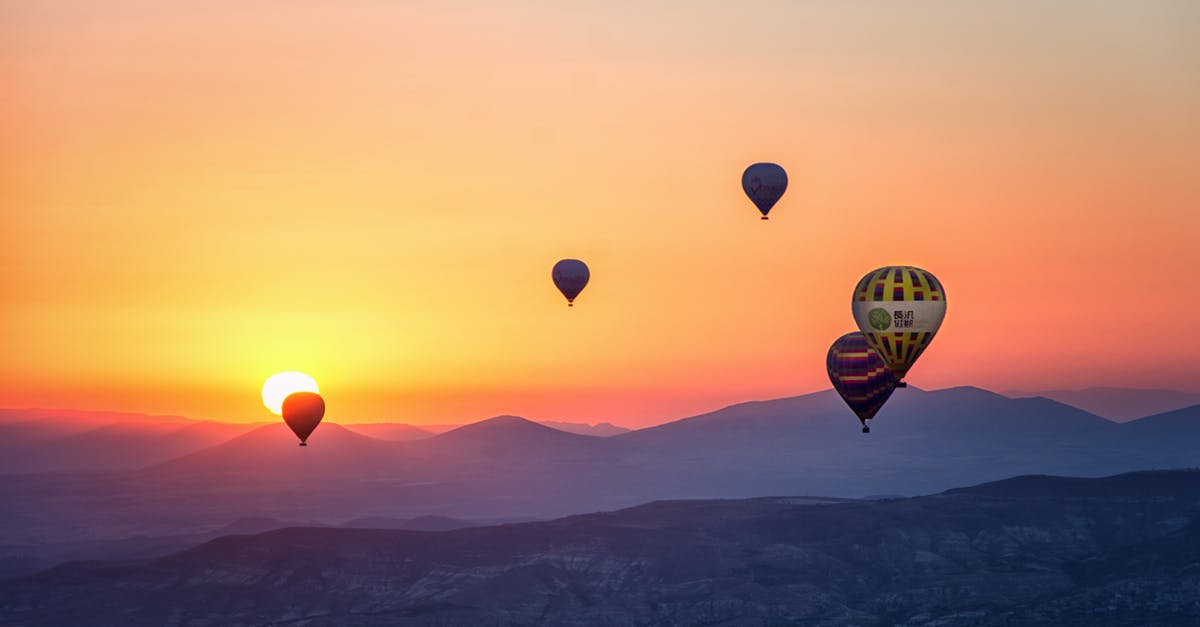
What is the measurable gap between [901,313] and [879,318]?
2014 millimetres

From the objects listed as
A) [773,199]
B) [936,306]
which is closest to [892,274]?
[936,306]

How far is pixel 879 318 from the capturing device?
512ft

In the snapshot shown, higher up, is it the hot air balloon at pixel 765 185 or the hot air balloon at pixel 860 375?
the hot air balloon at pixel 765 185

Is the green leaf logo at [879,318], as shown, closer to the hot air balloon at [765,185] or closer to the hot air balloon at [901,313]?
the hot air balloon at [901,313]

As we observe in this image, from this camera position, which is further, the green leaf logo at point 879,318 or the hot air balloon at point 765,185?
the hot air balloon at point 765,185

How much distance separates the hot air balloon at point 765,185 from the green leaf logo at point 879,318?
2193cm

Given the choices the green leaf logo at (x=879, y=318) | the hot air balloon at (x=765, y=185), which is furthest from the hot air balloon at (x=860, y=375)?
the green leaf logo at (x=879, y=318)

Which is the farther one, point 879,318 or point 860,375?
point 860,375

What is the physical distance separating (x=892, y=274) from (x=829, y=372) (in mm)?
25548

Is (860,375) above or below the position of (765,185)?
below

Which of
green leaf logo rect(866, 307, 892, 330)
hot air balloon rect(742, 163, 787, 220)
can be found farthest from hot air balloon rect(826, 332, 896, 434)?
green leaf logo rect(866, 307, 892, 330)

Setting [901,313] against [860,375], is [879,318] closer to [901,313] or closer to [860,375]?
[901,313]

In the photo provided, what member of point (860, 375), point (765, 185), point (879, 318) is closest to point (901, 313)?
point (879, 318)

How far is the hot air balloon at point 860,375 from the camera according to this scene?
175m
